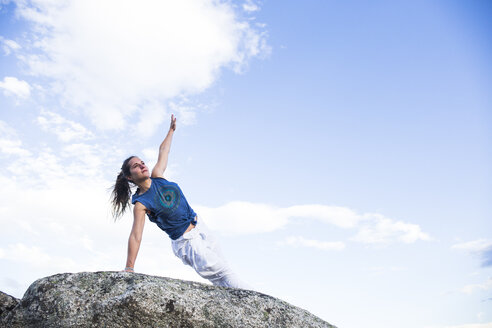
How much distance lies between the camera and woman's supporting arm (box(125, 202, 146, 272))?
524 cm

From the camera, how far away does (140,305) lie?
4145 millimetres

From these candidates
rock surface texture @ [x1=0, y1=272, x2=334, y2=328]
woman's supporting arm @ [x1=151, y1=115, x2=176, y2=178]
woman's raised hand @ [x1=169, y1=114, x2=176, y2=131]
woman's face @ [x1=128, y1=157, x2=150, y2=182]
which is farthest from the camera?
woman's raised hand @ [x1=169, y1=114, x2=176, y2=131]

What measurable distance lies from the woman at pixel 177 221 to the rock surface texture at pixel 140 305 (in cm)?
128

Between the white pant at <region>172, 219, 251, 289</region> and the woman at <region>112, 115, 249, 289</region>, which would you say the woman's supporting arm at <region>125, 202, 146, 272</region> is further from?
the white pant at <region>172, 219, 251, 289</region>

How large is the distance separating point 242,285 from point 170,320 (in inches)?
75.4

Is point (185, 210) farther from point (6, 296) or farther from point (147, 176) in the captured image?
point (6, 296)

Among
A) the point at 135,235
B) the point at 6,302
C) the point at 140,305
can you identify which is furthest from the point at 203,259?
the point at 6,302

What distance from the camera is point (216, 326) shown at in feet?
14.0

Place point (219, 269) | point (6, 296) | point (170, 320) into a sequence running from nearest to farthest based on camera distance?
1. point (170, 320)
2. point (6, 296)
3. point (219, 269)

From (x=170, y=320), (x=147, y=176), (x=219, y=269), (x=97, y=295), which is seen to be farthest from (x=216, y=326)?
(x=147, y=176)

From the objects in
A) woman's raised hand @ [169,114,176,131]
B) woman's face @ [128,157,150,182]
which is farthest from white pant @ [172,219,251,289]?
woman's raised hand @ [169,114,176,131]

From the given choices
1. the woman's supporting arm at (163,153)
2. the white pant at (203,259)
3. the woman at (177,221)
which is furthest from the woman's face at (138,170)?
the white pant at (203,259)

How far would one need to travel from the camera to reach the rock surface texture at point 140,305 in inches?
165

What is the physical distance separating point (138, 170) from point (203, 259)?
160 cm
